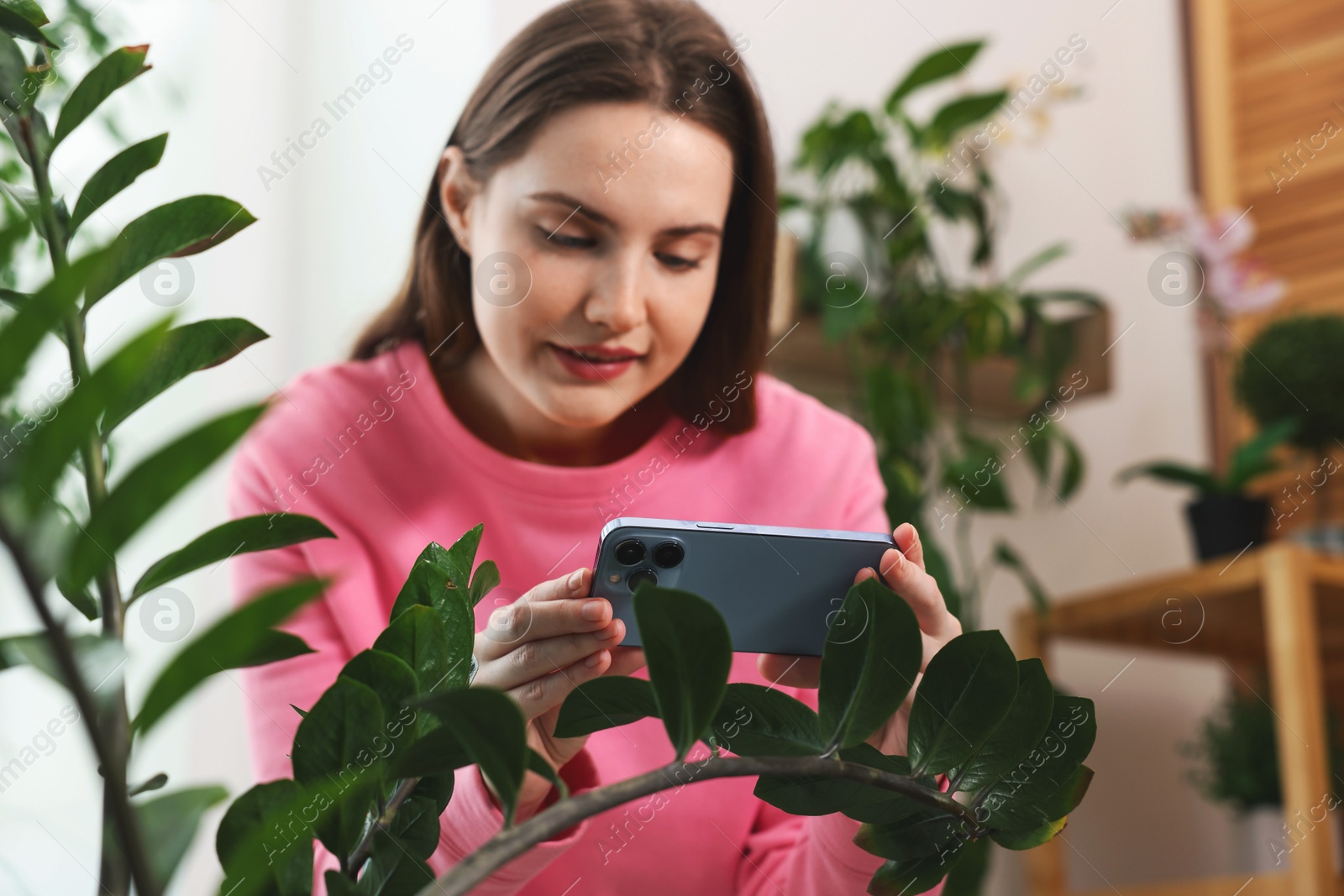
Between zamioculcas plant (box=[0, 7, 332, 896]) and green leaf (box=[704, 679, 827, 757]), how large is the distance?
15 cm

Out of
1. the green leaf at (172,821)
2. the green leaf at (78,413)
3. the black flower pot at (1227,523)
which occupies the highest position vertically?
the green leaf at (78,413)

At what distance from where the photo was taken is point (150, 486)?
0.23 meters

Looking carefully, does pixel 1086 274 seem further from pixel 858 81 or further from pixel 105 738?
pixel 105 738

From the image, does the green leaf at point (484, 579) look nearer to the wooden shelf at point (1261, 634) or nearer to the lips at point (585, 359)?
the lips at point (585, 359)

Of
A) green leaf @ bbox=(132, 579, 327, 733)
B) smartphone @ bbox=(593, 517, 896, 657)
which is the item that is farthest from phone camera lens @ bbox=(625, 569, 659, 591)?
green leaf @ bbox=(132, 579, 327, 733)

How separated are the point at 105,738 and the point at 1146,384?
2.32 metres

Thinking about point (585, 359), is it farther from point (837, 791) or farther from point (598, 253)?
point (837, 791)

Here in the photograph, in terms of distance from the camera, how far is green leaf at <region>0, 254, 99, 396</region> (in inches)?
8.7

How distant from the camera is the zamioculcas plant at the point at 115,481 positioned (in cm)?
23

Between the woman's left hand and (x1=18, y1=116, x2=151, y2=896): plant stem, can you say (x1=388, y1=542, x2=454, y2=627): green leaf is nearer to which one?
(x1=18, y1=116, x2=151, y2=896): plant stem

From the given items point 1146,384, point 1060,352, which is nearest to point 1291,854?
point 1060,352

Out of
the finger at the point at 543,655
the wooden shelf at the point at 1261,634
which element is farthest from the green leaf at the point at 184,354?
the wooden shelf at the point at 1261,634

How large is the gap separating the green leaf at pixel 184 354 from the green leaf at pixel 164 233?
0.08 feet

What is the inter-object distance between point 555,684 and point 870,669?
227 millimetres
